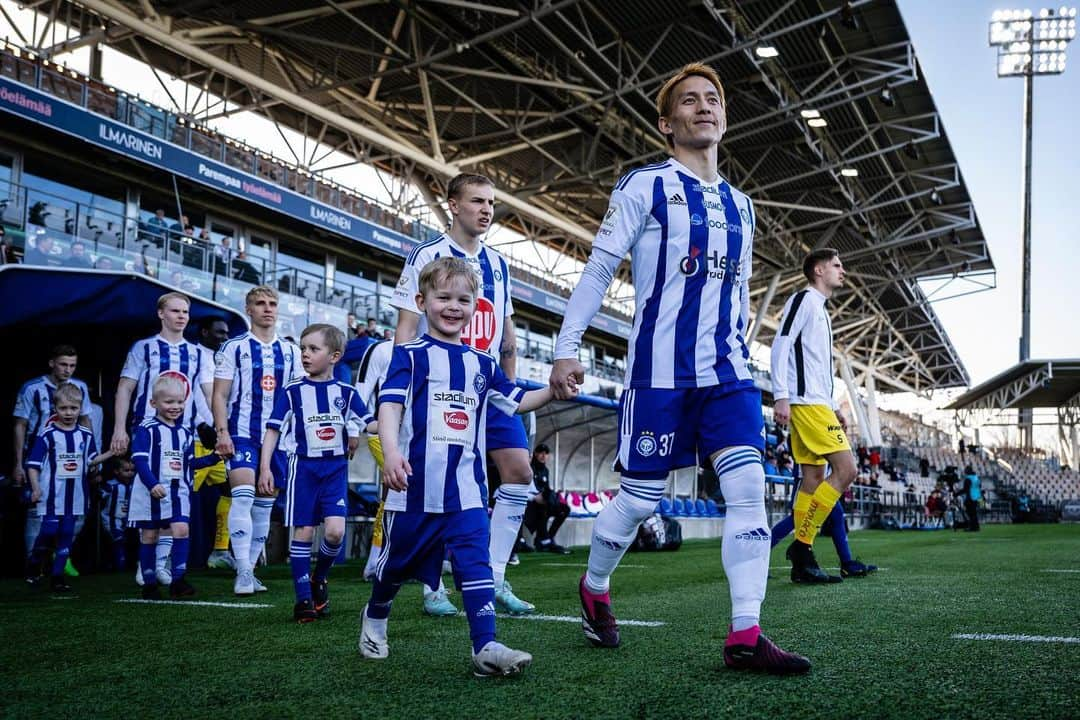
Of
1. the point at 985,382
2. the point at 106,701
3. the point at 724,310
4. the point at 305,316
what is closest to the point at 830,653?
the point at 724,310

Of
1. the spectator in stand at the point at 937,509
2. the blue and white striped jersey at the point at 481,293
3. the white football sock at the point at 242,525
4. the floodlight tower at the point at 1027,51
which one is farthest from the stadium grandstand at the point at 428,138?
the floodlight tower at the point at 1027,51

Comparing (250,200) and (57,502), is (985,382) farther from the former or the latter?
(57,502)

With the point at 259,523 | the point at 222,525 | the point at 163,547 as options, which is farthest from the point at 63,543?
the point at 222,525

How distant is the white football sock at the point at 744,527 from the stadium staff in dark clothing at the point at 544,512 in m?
8.24

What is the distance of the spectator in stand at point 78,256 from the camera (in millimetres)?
13341

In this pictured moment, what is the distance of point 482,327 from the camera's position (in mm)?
4441

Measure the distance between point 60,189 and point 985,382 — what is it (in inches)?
1780

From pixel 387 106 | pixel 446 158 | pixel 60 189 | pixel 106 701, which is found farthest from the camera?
pixel 446 158

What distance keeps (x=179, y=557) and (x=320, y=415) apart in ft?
5.38

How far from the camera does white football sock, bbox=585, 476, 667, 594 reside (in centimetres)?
317

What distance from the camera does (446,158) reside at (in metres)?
31.3

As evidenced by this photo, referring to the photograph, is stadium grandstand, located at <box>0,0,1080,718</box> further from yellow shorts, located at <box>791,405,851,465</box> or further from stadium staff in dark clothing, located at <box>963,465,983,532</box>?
stadium staff in dark clothing, located at <box>963,465,983,532</box>

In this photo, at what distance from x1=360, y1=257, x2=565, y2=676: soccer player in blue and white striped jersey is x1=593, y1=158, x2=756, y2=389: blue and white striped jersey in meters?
0.55

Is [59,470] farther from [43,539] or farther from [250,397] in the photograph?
[250,397]
